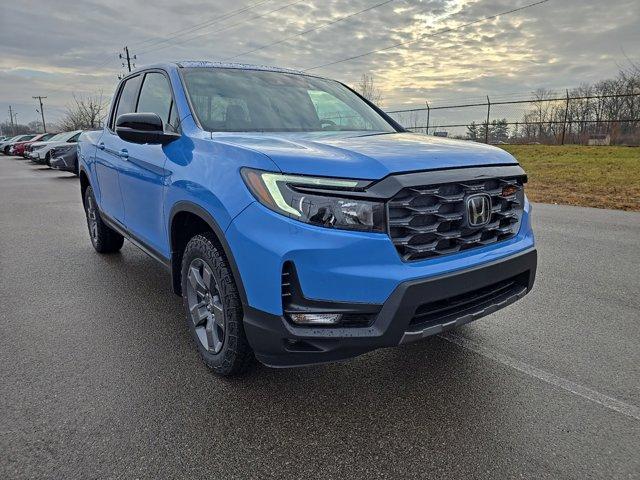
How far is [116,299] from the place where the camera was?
416cm

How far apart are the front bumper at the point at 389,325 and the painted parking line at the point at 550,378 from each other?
699 mm

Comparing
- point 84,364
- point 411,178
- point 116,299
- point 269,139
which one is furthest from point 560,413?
point 116,299

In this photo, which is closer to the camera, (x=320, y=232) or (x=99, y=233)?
(x=320, y=232)

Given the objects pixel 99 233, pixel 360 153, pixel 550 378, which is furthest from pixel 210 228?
pixel 99 233

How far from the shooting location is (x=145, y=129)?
3035mm

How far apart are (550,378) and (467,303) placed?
797 mm

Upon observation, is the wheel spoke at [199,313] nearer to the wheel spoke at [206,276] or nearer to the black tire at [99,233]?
the wheel spoke at [206,276]

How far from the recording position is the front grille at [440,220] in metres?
2.21

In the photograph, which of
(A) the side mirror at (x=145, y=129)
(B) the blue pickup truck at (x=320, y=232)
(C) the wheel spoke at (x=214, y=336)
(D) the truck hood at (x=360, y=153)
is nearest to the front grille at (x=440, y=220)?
(B) the blue pickup truck at (x=320, y=232)

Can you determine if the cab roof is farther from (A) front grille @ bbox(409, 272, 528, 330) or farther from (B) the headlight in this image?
(A) front grille @ bbox(409, 272, 528, 330)

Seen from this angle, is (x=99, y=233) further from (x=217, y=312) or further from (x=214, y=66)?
(x=217, y=312)

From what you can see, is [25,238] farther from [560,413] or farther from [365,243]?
[560,413]

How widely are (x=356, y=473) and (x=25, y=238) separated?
Answer: 21.1ft

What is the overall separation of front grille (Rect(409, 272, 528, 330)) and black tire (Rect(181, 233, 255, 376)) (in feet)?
3.02
